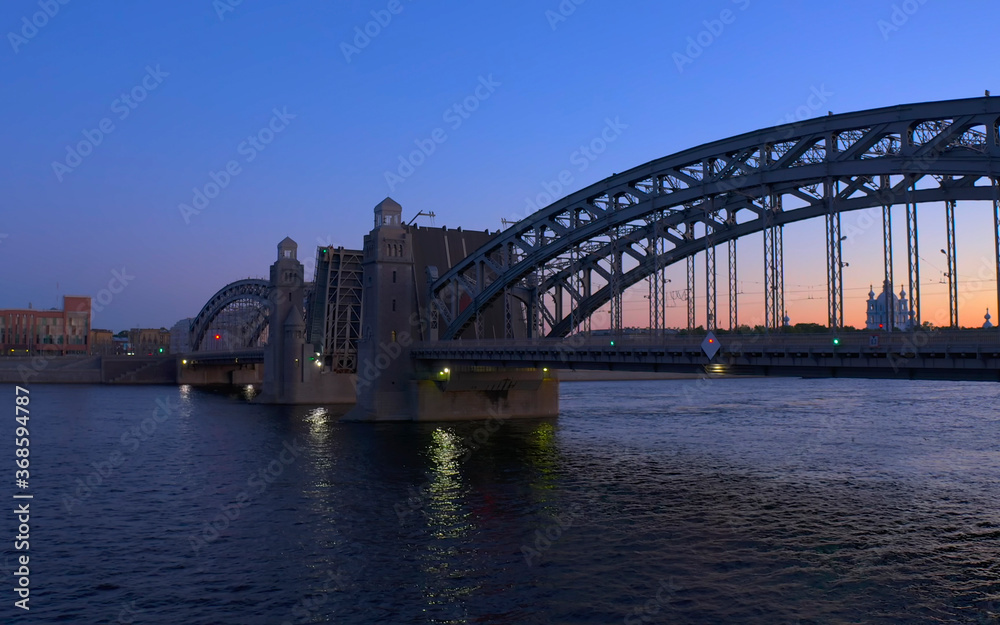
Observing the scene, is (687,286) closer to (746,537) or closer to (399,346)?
(746,537)

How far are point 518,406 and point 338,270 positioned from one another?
30828 millimetres

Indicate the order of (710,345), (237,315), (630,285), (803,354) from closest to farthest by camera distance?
(803,354)
(710,345)
(630,285)
(237,315)

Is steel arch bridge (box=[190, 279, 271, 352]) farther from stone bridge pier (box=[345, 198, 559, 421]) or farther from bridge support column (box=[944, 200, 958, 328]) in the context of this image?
bridge support column (box=[944, 200, 958, 328])

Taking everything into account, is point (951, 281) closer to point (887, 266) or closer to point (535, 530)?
point (887, 266)

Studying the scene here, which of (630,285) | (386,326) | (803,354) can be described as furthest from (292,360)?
(803,354)

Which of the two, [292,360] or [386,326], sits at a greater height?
[386,326]

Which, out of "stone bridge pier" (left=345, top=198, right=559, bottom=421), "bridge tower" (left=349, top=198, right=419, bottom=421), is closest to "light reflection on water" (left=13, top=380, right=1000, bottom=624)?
"stone bridge pier" (left=345, top=198, right=559, bottom=421)

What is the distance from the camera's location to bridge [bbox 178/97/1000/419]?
33344 mm

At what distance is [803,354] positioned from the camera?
3544 centimetres

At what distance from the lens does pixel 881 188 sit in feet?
119

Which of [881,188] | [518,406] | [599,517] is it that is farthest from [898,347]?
[518,406]

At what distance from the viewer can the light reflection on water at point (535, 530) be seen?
21156 millimetres

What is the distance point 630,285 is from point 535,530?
30.5 meters

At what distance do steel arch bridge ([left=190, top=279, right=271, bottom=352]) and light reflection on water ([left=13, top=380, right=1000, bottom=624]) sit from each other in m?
81.4
